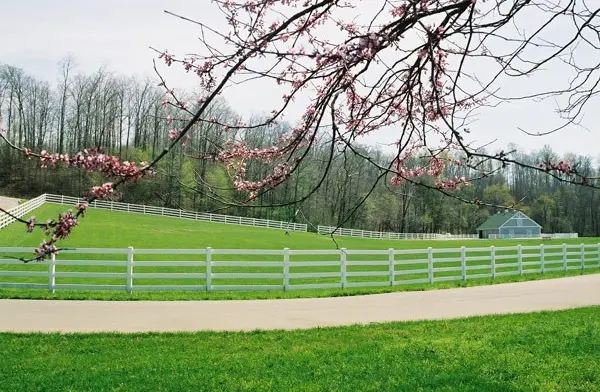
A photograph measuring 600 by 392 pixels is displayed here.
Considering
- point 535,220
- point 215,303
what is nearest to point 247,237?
point 215,303

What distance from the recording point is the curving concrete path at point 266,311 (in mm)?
9289

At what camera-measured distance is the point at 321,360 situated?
263 inches

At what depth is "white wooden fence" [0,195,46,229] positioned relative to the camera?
1151 inches

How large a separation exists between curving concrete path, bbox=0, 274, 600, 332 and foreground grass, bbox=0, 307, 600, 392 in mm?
900

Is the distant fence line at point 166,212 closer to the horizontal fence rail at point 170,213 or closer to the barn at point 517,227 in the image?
the horizontal fence rail at point 170,213

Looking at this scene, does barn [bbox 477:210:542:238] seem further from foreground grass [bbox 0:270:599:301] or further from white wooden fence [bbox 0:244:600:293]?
foreground grass [bbox 0:270:599:301]

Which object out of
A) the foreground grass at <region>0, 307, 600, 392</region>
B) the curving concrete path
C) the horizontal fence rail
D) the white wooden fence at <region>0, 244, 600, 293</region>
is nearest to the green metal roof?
the horizontal fence rail

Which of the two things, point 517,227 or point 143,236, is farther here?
point 517,227

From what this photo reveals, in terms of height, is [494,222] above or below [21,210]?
above

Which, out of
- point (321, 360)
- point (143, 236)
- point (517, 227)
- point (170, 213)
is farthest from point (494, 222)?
point (321, 360)

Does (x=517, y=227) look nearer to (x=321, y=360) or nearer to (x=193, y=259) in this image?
(x=193, y=259)

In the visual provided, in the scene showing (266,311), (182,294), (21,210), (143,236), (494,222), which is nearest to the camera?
(266,311)

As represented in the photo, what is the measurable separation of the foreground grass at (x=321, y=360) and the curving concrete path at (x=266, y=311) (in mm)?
900

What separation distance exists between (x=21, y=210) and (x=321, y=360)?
101 ft
